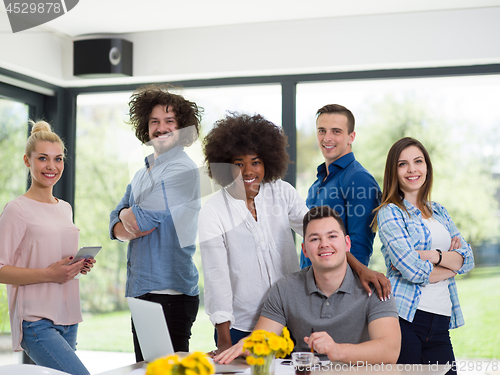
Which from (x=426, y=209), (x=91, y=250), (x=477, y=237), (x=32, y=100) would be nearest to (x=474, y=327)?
(x=477, y=237)

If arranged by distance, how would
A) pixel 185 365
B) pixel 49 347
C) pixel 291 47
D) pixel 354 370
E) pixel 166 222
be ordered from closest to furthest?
pixel 185 365 → pixel 354 370 → pixel 49 347 → pixel 166 222 → pixel 291 47

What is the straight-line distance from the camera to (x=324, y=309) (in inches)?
73.1

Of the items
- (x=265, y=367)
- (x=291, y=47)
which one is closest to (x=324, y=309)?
(x=265, y=367)

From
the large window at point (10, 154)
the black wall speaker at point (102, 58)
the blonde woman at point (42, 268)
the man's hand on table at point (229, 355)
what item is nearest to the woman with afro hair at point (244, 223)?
the man's hand on table at point (229, 355)

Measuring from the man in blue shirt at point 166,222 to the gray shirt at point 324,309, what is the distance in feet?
1.89

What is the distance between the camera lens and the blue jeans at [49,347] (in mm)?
2193

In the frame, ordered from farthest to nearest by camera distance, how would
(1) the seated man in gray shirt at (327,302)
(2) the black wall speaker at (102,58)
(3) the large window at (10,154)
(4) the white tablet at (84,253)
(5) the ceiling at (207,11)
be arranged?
1. (2) the black wall speaker at (102,58)
2. (3) the large window at (10,154)
3. (5) the ceiling at (207,11)
4. (4) the white tablet at (84,253)
5. (1) the seated man in gray shirt at (327,302)

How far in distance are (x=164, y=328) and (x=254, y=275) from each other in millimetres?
642

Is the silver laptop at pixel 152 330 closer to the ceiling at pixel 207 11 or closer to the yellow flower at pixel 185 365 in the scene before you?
the yellow flower at pixel 185 365

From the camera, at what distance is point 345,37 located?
11.0ft

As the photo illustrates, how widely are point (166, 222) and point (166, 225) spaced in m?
0.01

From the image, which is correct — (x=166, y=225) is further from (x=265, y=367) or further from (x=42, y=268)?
(x=265, y=367)

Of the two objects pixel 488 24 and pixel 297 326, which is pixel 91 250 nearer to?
pixel 297 326

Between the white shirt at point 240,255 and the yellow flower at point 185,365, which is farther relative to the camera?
the white shirt at point 240,255
